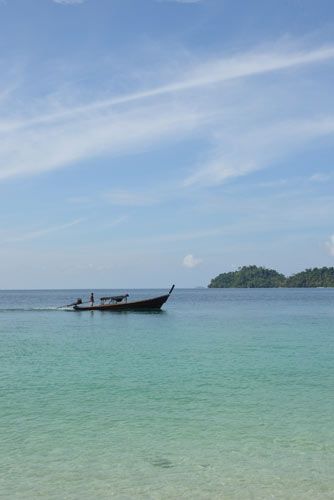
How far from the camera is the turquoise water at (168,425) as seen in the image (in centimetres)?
811

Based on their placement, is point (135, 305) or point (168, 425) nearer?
point (168, 425)

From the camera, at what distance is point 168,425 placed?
11773 mm

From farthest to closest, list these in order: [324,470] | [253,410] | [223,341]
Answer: [223,341] → [253,410] → [324,470]

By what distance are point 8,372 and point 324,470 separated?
1473 centimetres

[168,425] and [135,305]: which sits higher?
[135,305]

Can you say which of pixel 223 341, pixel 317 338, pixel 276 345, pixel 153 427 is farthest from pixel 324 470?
pixel 317 338

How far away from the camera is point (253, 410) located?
13.2m

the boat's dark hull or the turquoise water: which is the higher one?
the boat's dark hull

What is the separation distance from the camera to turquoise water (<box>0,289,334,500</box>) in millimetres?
8109

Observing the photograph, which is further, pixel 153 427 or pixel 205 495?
pixel 153 427

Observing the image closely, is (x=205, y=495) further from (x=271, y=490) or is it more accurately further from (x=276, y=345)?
(x=276, y=345)

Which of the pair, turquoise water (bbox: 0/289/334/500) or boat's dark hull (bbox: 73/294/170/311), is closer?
turquoise water (bbox: 0/289/334/500)

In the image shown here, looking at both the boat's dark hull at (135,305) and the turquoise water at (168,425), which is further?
the boat's dark hull at (135,305)

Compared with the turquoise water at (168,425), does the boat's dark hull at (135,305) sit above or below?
above
